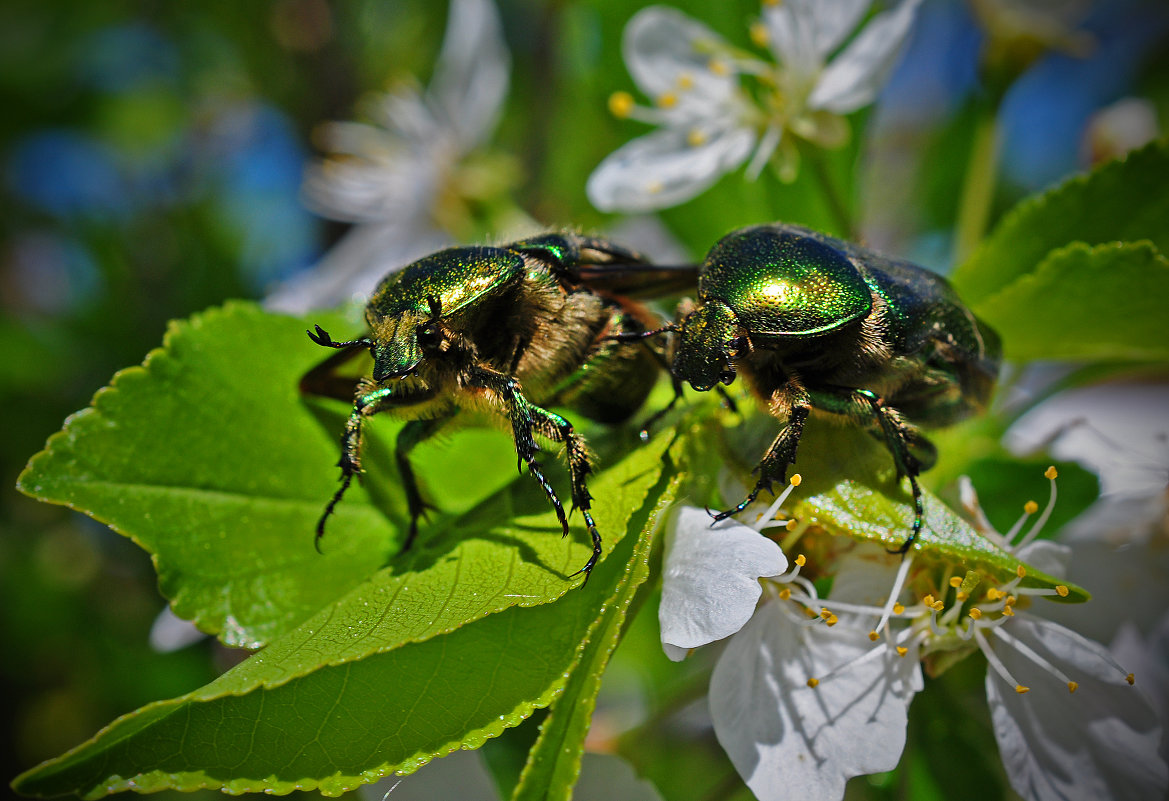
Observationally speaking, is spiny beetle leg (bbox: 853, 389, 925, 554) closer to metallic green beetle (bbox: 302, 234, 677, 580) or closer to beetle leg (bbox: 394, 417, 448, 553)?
metallic green beetle (bbox: 302, 234, 677, 580)

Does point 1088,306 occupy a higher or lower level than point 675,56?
lower

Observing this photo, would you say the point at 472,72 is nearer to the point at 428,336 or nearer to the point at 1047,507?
the point at 428,336

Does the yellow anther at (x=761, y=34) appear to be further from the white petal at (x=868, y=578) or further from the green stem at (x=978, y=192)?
the white petal at (x=868, y=578)

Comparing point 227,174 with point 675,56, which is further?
point 227,174

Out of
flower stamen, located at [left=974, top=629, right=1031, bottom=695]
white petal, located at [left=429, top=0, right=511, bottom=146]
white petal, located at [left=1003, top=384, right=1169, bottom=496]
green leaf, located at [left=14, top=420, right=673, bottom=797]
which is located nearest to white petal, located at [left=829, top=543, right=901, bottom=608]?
flower stamen, located at [left=974, top=629, right=1031, bottom=695]

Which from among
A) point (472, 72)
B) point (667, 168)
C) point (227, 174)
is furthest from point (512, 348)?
point (227, 174)

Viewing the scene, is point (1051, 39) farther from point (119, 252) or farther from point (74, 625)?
point (74, 625)

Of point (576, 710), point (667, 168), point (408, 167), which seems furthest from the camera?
point (408, 167)

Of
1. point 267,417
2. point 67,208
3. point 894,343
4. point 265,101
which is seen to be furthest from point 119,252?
point 894,343

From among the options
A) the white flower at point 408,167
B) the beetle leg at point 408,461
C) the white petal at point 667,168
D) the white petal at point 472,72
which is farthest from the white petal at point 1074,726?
the white petal at point 472,72
